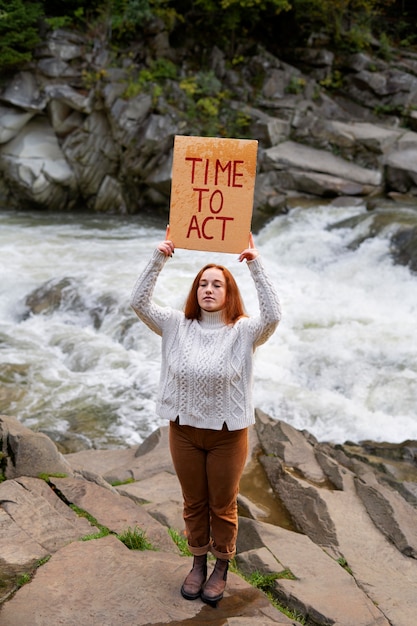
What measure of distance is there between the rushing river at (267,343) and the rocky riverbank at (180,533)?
53.0 inches

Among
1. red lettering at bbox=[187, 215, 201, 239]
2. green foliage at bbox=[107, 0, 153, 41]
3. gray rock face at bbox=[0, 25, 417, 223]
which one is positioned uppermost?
green foliage at bbox=[107, 0, 153, 41]

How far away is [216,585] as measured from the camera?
3.05 meters

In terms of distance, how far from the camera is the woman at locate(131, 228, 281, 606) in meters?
2.88

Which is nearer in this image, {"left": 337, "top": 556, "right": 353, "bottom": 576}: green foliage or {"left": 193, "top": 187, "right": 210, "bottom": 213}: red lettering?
{"left": 193, "top": 187, "right": 210, "bottom": 213}: red lettering

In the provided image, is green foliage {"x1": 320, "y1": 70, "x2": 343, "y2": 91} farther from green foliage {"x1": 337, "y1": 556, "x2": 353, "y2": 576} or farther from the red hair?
the red hair

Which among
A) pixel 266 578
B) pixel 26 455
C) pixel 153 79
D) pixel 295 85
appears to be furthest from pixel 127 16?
pixel 266 578

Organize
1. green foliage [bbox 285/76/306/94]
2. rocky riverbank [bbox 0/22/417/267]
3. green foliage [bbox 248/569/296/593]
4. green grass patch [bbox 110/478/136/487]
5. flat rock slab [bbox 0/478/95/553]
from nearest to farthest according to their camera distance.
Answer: flat rock slab [bbox 0/478/95/553]
green foliage [bbox 248/569/296/593]
green grass patch [bbox 110/478/136/487]
rocky riverbank [bbox 0/22/417/267]
green foliage [bbox 285/76/306/94]

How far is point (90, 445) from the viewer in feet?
21.7

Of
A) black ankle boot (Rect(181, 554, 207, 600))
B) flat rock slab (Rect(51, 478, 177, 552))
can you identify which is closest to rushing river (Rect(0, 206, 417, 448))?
flat rock slab (Rect(51, 478, 177, 552))

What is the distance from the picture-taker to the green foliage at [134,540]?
350 cm

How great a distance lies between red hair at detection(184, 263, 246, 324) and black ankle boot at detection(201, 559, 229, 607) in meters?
1.17

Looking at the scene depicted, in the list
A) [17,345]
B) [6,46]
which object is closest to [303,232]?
[17,345]

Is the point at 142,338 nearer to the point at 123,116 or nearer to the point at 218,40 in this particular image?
the point at 123,116

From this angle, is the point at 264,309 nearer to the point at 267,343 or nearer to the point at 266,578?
the point at 266,578
